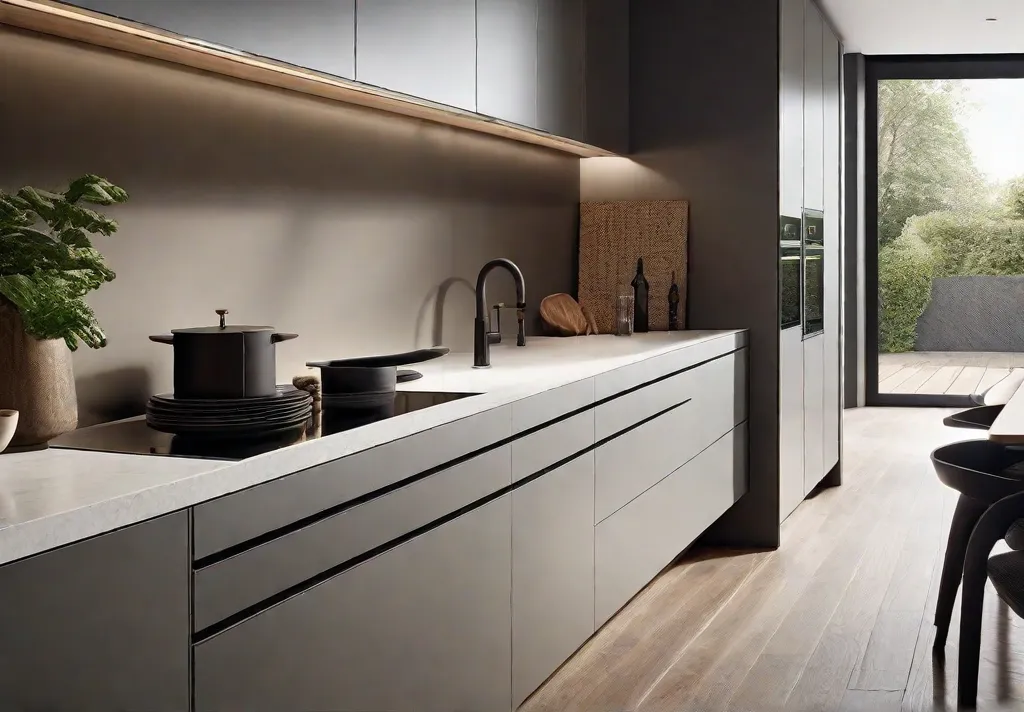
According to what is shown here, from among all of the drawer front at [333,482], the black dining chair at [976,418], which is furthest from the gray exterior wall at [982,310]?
the drawer front at [333,482]

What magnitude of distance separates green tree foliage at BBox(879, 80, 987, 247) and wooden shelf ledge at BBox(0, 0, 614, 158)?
5.84 meters

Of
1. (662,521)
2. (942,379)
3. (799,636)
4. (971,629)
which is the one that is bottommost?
(799,636)

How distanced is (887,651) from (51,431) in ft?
8.22

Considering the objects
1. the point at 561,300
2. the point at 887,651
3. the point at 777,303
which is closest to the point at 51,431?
the point at 887,651

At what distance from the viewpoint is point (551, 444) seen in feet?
8.93

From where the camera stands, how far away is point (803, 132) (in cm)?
500

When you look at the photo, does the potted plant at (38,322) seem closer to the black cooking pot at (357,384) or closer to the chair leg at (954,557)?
the black cooking pot at (357,384)

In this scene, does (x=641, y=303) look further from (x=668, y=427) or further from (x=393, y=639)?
(x=393, y=639)

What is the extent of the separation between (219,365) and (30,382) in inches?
14.2

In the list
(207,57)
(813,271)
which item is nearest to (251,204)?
(207,57)

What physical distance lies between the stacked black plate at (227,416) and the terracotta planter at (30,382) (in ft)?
0.74

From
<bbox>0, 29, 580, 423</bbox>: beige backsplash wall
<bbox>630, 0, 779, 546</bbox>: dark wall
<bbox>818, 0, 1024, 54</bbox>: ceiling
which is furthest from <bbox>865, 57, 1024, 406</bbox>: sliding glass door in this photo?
<bbox>0, 29, 580, 423</bbox>: beige backsplash wall

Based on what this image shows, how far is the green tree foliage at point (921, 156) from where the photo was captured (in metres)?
8.44

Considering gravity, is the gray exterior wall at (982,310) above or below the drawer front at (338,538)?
above
